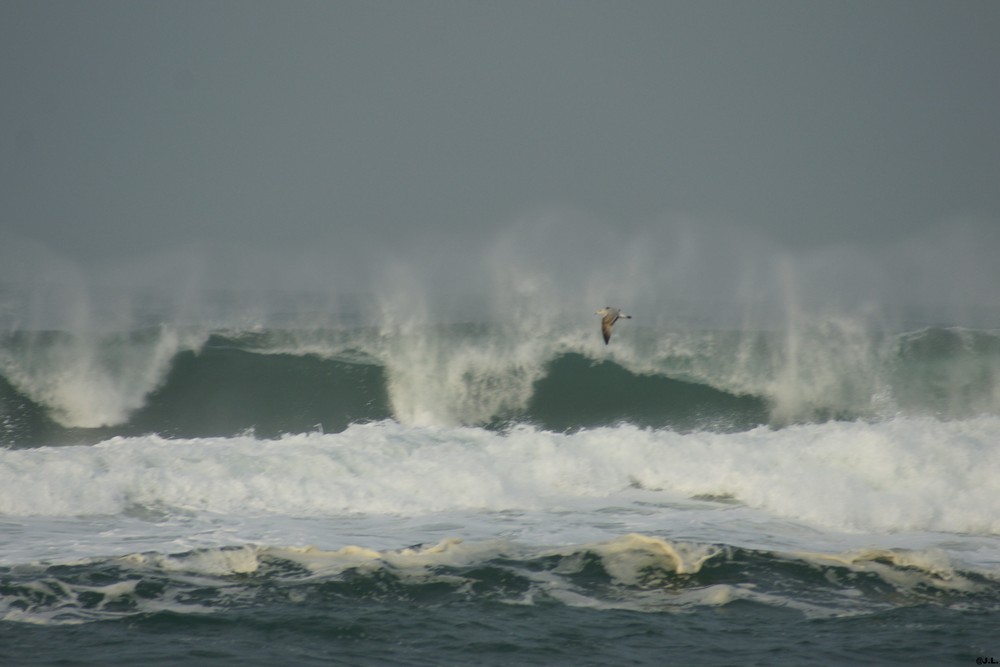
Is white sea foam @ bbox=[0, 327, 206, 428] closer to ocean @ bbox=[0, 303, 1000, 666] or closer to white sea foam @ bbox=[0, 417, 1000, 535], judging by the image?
ocean @ bbox=[0, 303, 1000, 666]

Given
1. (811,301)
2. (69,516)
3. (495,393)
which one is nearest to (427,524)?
(69,516)

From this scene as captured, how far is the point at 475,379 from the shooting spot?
955 inches

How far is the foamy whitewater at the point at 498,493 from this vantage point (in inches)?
386

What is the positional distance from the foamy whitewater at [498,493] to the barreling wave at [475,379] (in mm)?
77

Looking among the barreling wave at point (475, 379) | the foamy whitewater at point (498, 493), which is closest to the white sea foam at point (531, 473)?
the foamy whitewater at point (498, 493)

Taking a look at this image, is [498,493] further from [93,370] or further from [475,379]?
[93,370]

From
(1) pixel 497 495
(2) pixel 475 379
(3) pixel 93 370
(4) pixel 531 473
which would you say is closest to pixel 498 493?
(1) pixel 497 495

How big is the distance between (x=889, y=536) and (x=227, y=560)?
838cm

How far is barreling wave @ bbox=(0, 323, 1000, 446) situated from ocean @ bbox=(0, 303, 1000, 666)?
0.27 ft

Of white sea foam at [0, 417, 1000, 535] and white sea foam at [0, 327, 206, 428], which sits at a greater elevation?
white sea foam at [0, 327, 206, 428]

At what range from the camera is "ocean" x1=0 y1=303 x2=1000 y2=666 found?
9781 mm

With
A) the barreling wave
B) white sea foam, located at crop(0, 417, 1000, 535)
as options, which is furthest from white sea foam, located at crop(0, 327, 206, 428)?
white sea foam, located at crop(0, 417, 1000, 535)

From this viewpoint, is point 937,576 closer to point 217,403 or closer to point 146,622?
point 146,622

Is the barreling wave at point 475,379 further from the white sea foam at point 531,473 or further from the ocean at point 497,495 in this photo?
the white sea foam at point 531,473
